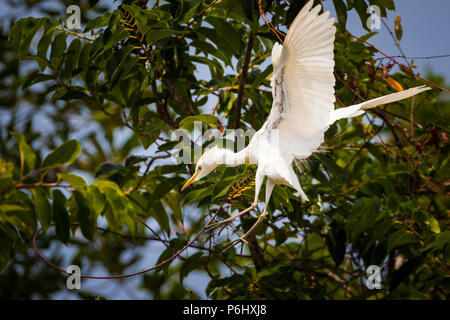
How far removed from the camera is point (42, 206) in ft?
4.25

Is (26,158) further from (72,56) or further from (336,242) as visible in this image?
(336,242)

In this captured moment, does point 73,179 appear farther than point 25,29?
No

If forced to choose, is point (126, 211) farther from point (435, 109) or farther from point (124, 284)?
point (435, 109)

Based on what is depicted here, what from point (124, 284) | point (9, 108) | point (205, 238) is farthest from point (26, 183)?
point (9, 108)

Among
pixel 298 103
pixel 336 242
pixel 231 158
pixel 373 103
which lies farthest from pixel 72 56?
pixel 336 242

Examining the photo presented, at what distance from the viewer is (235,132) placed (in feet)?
5.04

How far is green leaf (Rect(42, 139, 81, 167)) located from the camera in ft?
4.18

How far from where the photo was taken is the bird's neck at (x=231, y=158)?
126 cm

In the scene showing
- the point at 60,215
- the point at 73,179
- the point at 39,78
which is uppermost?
the point at 39,78

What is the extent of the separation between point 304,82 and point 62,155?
71 centimetres

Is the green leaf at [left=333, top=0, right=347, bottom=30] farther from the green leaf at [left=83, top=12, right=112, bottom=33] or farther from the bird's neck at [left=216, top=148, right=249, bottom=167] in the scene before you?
the green leaf at [left=83, top=12, right=112, bottom=33]

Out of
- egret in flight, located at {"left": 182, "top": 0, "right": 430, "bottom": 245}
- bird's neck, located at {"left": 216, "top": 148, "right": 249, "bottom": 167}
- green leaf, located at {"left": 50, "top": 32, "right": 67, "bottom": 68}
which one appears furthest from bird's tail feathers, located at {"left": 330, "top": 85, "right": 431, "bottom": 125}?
green leaf, located at {"left": 50, "top": 32, "right": 67, "bottom": 68}

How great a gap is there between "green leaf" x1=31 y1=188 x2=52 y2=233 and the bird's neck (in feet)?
1.69
